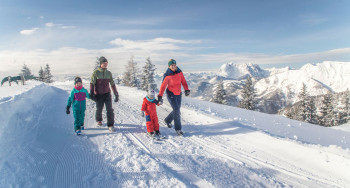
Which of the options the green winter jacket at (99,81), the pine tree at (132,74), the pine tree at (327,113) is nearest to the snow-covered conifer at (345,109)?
the pine tree at (327,113)

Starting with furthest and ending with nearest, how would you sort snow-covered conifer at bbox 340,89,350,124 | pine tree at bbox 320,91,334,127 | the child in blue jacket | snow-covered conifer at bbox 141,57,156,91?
snow-covered conifer at bbox 340,89,350,124
snow-covered conifer at bbox 141,57,156,91
pine tree at bbox 320,91,334,127
the child in blue jacket

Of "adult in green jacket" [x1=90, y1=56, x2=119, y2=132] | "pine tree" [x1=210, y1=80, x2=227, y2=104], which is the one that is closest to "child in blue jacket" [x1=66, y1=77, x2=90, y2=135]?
"adult in green jacket" [x1=90, y1=56, x2=119, y2=132]

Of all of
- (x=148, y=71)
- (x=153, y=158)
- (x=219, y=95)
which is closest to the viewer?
(x=153, y=158)

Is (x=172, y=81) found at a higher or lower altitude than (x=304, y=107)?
higher

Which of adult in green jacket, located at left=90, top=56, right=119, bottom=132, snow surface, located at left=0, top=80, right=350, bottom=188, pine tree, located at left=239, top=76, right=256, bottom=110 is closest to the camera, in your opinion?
snow surface, located at left=0, top=80, right=350, bottom=188

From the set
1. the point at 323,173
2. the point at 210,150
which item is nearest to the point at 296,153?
the point at 323,173

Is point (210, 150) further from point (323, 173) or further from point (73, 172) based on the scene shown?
point (73, 172)

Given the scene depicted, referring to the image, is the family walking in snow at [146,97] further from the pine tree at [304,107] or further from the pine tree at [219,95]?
the pine tree at [304,107]

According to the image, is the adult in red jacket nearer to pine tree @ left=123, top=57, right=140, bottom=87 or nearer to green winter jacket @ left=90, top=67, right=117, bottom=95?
green winter jacket @ left=90, top=67, right=117, bottom=95

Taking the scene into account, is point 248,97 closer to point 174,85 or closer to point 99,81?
point 174,85

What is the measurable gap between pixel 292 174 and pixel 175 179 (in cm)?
246

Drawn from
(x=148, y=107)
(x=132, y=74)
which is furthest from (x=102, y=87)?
(x=132, y=74)

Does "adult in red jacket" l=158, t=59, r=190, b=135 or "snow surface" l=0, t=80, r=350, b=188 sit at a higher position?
"adult in red jacket" l=158, t=59, r=190, b=135

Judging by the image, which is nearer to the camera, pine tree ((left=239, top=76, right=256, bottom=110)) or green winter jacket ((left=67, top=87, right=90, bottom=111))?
green winter jacket ((left=67, top=87, right=90, bottom=111))
